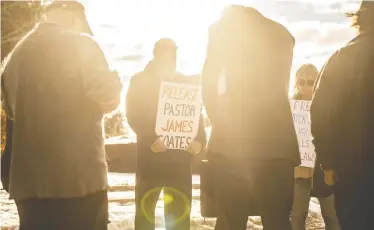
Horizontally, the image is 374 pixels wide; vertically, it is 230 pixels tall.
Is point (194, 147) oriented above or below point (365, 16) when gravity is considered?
below

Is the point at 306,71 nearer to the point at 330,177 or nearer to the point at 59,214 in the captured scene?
the point at 330,177

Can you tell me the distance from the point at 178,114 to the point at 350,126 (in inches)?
106

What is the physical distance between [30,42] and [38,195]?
0.96 meters

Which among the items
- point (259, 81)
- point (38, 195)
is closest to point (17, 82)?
point (38, 195)

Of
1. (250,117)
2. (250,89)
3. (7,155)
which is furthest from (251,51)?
(7,155)

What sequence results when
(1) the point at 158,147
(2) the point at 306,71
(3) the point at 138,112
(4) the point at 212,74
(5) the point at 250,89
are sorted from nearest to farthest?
(5) the point at 250,89 < (4) the point at 212,74 < (1) the point at 158,147 < (3) the point at 138,112 < (2) the point at 306,71

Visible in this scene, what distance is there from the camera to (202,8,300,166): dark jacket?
12.2ft

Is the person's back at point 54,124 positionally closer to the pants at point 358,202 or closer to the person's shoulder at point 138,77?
the pants at point 358,202

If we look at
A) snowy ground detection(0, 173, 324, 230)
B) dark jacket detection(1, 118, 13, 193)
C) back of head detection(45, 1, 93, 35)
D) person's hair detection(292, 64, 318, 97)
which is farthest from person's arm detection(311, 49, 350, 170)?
snowy ground detection(0, 173, 324, 230)

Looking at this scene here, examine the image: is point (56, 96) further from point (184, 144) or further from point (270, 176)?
point (184, 144)

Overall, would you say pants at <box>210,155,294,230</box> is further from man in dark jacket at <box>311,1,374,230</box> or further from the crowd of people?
man in dark jacket at <box>311,1,374,230</box>

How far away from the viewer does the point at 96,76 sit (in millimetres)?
3502

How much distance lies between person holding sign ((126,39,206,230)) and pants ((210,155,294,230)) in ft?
6.76

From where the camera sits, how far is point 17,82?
11.8ft
